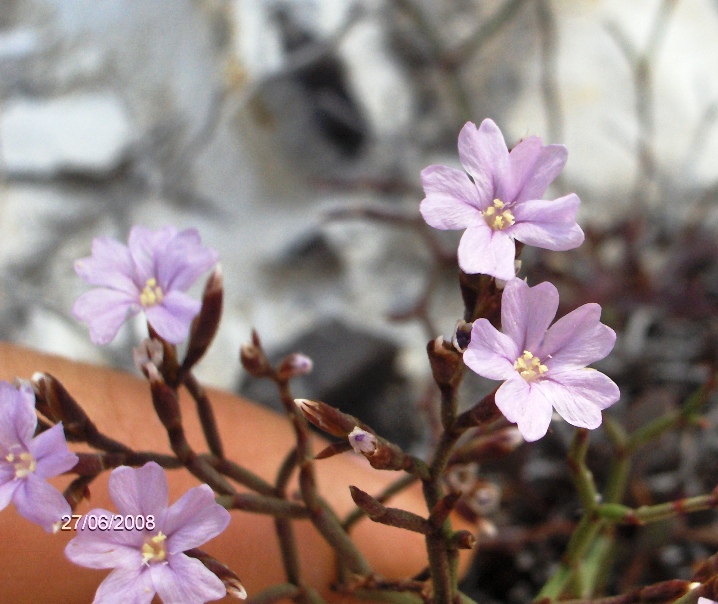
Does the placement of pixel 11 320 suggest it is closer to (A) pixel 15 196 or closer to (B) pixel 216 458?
(A) pixel 15 196

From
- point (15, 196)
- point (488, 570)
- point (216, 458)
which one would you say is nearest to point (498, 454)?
point (216, 458)

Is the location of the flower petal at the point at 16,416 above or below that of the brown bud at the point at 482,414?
below

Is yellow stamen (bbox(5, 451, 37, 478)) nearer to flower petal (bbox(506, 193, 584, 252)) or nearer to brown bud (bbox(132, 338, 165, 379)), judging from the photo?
brown bud (bbox(132, 338, 165, 379))

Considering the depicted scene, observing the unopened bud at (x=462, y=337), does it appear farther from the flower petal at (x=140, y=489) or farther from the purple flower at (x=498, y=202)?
the flower petal at (x=140, y=489)

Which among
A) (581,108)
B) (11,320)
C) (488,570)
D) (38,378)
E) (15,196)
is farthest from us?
(581,108)

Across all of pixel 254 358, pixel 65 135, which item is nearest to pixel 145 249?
pixel 254 358

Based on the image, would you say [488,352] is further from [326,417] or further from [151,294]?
[151,294]

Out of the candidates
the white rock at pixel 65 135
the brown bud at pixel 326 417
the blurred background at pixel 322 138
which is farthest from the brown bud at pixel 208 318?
the white rock at pixel 65 135
